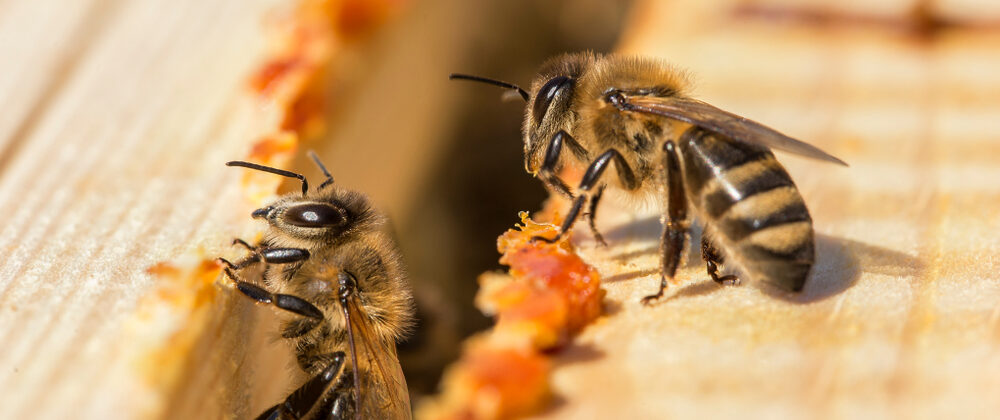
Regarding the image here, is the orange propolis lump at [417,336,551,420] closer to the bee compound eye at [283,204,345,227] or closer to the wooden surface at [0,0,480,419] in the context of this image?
the wooden surface at [0,0,480,419]

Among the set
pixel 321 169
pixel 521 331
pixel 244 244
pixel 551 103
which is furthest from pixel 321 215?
pixel 521 331

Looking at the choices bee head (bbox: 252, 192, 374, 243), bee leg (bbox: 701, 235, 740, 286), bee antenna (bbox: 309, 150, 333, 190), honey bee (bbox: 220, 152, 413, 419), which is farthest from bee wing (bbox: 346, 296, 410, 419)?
bee leg (bbox: 701, 235, 740, 286)

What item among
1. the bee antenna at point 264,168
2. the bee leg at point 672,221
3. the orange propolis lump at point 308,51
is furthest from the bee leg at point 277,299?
the bee leg at point 672,221

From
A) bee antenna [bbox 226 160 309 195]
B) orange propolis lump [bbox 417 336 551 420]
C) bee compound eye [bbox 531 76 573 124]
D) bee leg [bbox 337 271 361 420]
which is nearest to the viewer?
orange propolis lump [bbox 417 336 551 420]

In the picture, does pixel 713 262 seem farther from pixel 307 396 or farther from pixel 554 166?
pixel 307 396

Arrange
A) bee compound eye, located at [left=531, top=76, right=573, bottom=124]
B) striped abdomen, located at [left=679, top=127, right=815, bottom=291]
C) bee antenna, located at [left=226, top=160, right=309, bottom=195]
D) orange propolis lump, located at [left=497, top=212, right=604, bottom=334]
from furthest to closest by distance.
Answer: bee compound eye, located at [left=531, top=76, right=573, bottom=124] → bee antenna, located at [left=226, top=160, right=309, bottom=195] → striped abdomen, located at [left=679, top=127, right=815, bottom=291] → orange propolis lump, located at [left=497, top=212, right=604, bottom=334]

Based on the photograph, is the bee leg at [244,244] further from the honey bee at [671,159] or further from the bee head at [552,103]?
the bee head at [552,103]
